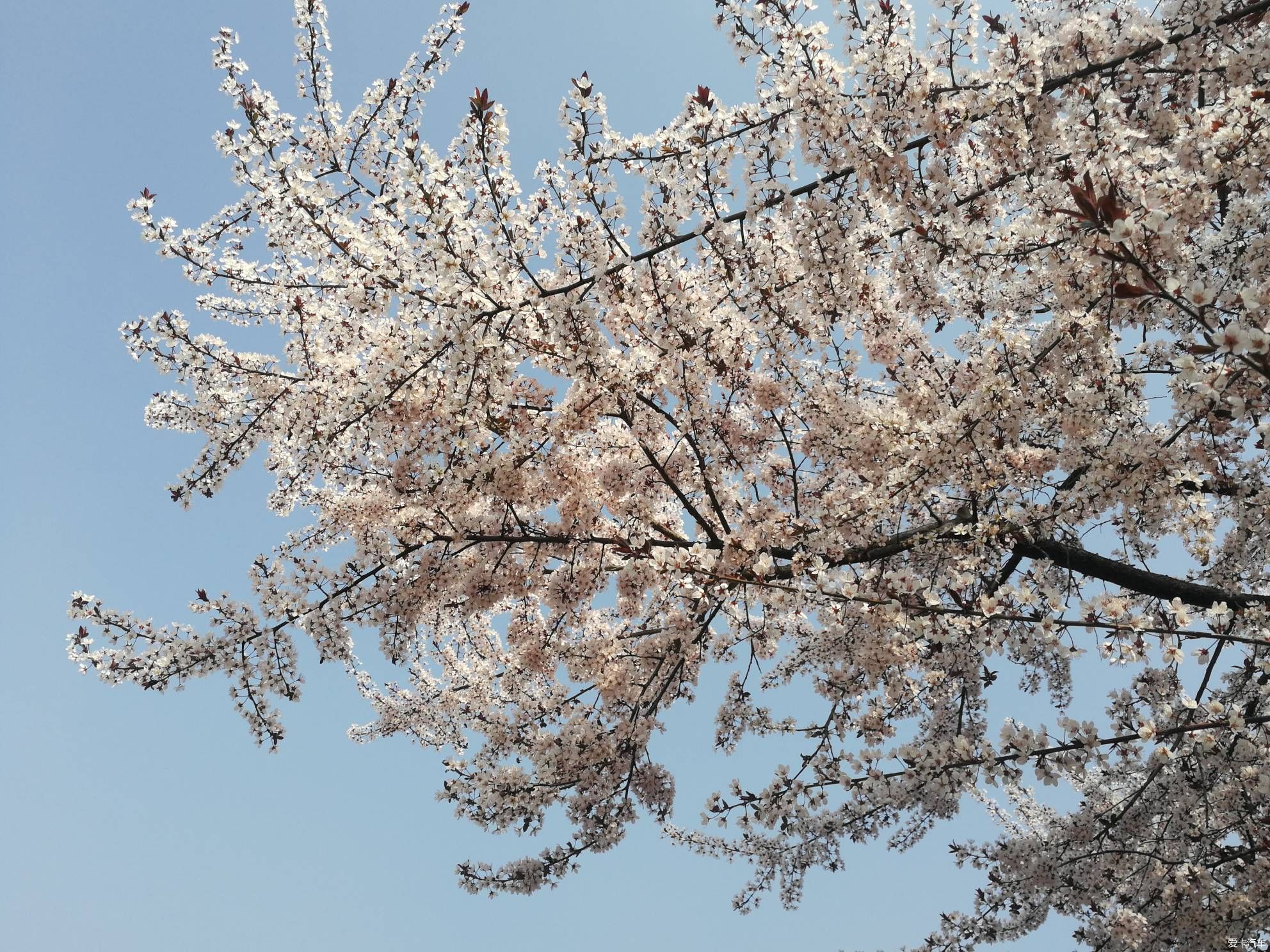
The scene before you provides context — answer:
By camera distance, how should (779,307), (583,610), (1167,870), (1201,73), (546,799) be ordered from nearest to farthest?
(1201,73) < (779,307) < (546,799) < (1167,870) < (583,610)

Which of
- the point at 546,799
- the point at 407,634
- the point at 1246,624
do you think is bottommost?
the point at 1246,624

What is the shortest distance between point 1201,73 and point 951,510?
3667 mm

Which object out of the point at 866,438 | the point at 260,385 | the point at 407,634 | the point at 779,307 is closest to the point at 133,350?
the point at 260,385

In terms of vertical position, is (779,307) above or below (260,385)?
below

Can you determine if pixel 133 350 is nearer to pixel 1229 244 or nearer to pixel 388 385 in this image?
pixel 388 385

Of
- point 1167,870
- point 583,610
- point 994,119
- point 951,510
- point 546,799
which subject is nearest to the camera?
point 994,119

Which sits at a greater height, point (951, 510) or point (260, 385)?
point (260, 385)

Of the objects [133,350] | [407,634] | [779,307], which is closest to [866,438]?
[779,307]

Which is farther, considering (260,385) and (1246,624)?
(260,385)

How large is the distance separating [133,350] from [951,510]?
23.0ft

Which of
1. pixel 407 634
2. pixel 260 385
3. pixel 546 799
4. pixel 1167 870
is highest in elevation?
pixel 260 385

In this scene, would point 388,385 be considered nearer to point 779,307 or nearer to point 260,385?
point 260,385

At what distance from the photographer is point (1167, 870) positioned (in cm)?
625

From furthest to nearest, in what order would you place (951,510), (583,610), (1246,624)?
1. (583,610)
2. (951,510)
3. (1246,624)
